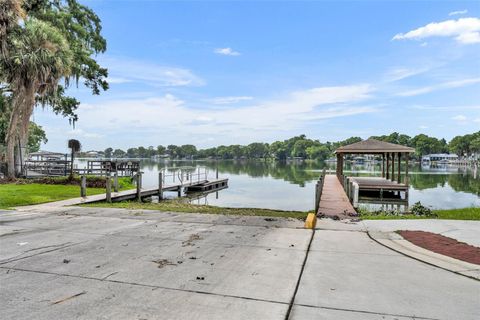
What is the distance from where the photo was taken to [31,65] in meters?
18.9

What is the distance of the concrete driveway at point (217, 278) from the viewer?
3.78m

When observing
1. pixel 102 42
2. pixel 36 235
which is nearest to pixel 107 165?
pixel 102 42

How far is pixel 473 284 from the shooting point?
15.1 ft

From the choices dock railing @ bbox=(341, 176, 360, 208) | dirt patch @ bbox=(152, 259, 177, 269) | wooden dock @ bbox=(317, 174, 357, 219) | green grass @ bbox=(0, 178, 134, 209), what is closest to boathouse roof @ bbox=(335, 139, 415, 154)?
dock railing @ bbox=(341, 176, 360, 208)

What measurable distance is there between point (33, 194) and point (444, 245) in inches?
570

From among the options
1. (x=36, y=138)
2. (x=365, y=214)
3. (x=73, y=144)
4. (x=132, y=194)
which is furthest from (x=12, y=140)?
(x=36, y=138)

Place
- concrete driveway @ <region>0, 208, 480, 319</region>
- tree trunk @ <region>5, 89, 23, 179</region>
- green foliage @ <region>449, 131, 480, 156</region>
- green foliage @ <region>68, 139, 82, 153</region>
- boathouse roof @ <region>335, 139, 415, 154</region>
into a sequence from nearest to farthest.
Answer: concrete driveway @ <region>0, 208, 480, 319</region> → tree trunk @ <region>5, 89, 23, 179</region> → green foliage @ <region>68, 139, 82, 153</region> → boathouse roof @ <region>335, 139, 415, 154</region> → green foliage @ <region>449, 131, 480, 156</region>

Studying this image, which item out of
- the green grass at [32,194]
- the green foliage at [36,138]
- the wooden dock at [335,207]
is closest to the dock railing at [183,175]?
the green grass at [32,194]

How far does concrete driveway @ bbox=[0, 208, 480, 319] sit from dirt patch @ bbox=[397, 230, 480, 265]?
0.85 meters

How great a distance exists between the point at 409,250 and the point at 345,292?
8.75ft

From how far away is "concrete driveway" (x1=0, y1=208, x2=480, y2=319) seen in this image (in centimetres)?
378

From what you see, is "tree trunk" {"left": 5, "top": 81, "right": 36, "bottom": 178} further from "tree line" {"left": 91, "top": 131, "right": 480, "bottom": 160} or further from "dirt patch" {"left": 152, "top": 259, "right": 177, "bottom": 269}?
"tree line" {"left": 91, "top": 131, "right": 480, "bottom": 160}

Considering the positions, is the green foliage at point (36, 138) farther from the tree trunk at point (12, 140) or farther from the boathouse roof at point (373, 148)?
the boathouse roof at point (373, 148)

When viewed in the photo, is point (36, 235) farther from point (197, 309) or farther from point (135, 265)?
point (197, 309)
